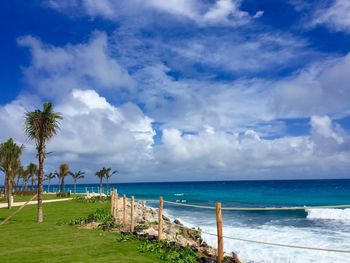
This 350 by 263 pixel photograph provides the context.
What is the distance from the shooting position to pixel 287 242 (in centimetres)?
2227

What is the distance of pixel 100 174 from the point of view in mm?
73625


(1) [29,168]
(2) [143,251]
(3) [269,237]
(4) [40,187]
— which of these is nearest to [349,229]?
(3) [269,237]

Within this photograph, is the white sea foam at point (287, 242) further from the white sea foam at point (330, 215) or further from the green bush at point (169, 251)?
the white sea foam at point (330, 215)

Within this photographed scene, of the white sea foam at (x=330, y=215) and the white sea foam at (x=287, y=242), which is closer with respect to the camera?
the white sea foam at (x=287, y=242)

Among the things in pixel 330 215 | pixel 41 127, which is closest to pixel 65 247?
pixel 41 127

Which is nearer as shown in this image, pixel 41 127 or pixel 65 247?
pixel 65 247

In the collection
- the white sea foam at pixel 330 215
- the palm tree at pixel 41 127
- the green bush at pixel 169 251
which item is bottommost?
the white sea foam at pixel 330 215

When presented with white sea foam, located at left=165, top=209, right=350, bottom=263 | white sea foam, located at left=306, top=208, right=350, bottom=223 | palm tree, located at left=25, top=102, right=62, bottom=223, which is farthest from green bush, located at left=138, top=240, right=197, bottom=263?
white sea foam, located at left=306, top=208, right=350, bottom=223

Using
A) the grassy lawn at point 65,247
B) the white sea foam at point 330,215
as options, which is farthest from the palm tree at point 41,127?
the white sea foam at point 330,215

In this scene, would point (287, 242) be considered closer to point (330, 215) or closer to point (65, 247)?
point (65, 247)

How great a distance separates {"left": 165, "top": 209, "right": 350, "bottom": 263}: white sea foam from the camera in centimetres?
1679

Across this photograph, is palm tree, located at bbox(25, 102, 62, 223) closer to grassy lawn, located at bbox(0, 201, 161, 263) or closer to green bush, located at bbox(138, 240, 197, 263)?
grassy lawn, located at bbox(0, 201, 161, 263)

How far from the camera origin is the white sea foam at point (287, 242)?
1679 cm

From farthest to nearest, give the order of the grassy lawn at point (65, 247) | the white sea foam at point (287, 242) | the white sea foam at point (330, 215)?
the white sea foam at point (330, 215)
the white sea foam at point (287, 242)
the grassy lawn at point (65, 247)
